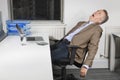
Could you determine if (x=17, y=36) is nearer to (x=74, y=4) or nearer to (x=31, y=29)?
(x=31, y=29)

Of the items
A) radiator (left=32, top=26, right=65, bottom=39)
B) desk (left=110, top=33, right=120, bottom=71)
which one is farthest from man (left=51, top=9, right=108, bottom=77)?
desk (left=110, top=33, right=120, bottom=71)

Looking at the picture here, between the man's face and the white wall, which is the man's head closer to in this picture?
the man's face

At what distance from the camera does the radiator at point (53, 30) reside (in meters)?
3.99

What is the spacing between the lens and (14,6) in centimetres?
419

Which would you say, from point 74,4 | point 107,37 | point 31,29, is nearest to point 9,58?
point 31,29

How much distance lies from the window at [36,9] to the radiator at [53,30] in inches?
14.6

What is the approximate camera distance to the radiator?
13.1ft

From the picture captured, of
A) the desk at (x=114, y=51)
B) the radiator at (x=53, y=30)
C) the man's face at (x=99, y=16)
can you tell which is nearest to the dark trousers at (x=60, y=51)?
the man's face at (x=99, y=16)

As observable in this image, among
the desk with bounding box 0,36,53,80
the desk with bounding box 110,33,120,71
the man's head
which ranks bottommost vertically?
the desk with bounding box 110,33,120,71

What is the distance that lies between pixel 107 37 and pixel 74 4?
2.91ft

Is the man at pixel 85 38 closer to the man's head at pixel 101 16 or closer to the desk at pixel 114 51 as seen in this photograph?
the man's head at pixel 101 16

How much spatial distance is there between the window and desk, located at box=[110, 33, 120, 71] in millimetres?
1106

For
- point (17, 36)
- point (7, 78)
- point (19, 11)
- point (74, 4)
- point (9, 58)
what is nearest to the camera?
point (7, 78)

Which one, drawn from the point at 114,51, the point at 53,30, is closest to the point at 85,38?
the point at 53,30
